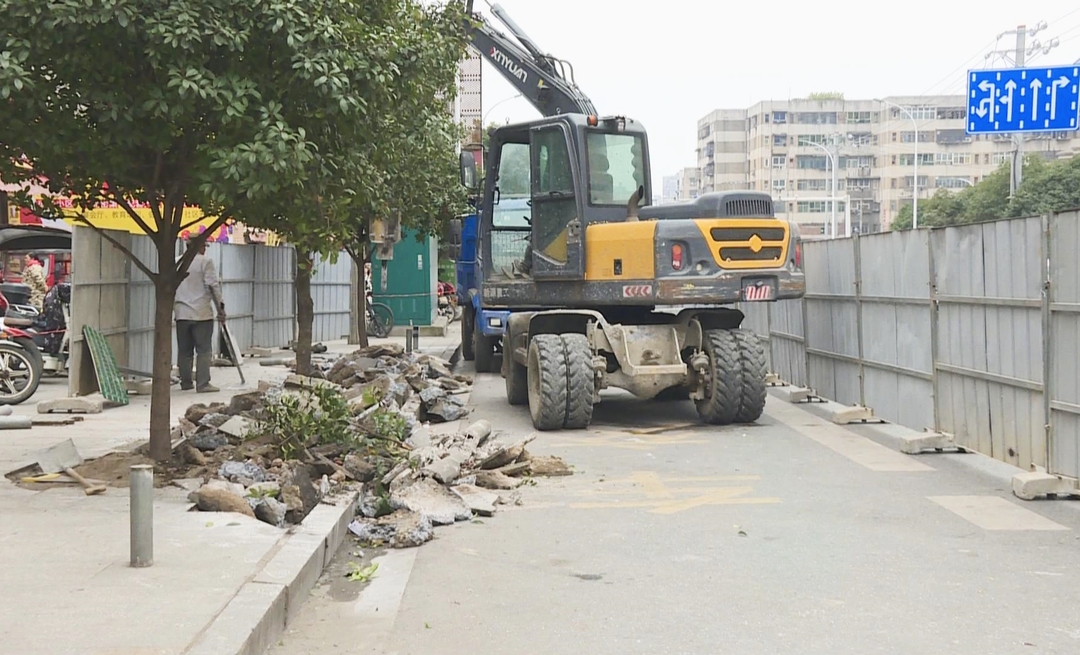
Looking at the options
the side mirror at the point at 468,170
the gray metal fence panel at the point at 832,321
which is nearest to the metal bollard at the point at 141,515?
the side mirror at the point at 468,170

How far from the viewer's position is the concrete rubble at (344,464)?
805 centimetres

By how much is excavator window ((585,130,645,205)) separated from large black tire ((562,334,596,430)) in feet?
7.09

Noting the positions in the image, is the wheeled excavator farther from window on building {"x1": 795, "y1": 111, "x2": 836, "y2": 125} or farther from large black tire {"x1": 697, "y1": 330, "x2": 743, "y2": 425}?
window on building {"x1": 795, "y1": 111, "x2": 836, "y2": 125}

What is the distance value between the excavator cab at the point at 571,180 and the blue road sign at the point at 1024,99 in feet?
29.5

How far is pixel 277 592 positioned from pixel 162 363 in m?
3.84

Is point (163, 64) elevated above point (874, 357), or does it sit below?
above

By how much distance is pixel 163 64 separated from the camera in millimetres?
7852

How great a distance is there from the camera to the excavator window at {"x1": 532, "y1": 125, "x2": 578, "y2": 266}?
46.8 ft

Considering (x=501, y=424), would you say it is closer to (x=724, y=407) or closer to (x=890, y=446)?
(x=724, y=407)

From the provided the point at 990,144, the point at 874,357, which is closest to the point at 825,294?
the point at 874,357

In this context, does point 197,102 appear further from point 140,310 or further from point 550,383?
point 140,310

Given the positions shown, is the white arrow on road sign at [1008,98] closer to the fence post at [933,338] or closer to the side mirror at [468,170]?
the fence post at [933,338]

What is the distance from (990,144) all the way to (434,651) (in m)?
109

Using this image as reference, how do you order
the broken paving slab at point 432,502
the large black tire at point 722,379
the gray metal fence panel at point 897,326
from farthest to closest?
the large black tire at point 722,379 < the gray metal fence panel at point 897,326 < the broken paving slab at point 432,502
